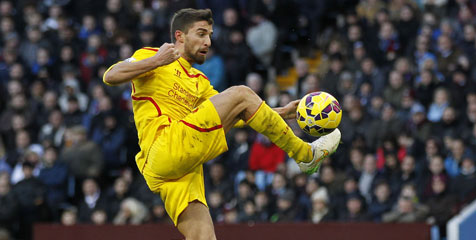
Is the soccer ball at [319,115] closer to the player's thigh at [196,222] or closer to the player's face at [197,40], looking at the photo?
the player's face at [197,40]

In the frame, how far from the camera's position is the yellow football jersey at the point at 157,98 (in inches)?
288

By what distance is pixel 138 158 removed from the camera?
299 inches

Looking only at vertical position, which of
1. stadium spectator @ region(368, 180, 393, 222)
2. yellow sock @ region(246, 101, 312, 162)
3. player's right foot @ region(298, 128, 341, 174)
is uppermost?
yellow sock @ region(246, 101, 312, 162)

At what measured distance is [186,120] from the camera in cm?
713

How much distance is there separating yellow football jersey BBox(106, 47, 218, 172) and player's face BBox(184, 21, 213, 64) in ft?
0.51

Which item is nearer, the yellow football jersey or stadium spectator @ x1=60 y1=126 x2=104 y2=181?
the yellow football jersey

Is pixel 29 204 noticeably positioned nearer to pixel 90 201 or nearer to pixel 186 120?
pixel 90 201

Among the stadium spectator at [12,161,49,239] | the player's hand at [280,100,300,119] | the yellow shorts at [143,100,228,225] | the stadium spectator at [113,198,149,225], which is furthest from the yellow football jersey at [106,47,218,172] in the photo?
the stadium spectator at [12,161,49,239]

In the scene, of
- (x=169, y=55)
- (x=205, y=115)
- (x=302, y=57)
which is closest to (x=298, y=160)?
(x=205, y=115)

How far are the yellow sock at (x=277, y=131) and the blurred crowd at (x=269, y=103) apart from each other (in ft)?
13.4

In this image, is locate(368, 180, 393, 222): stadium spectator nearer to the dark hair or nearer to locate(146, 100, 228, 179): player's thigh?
locate(146, 100, 228, 179): player's thigh

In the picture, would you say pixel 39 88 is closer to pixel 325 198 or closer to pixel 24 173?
pixel 24 173

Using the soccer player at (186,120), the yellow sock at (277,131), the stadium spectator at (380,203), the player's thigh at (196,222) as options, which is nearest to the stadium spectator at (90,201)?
the stadium spectator at (380,203)

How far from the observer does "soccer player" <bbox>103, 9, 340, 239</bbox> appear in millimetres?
7074
